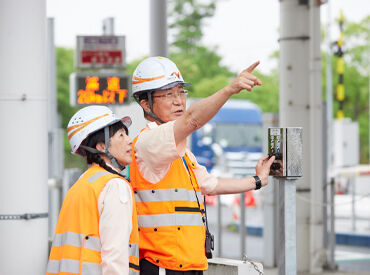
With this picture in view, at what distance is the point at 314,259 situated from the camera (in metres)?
9.59

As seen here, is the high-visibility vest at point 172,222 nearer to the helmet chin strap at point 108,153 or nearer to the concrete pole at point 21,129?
the helmet chin strap at point 108,153

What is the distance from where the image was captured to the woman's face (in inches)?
145

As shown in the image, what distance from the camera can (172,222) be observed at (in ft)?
12.0

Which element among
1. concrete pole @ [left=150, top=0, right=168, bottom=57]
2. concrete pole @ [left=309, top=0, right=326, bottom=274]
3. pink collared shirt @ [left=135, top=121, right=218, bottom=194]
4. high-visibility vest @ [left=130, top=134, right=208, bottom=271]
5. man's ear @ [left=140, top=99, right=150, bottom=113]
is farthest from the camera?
concrete pole @ [left=309, top=0, right=326, bottom=274]

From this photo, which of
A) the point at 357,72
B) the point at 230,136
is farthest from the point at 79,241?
the point at 357,72

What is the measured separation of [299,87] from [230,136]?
24.5 metres

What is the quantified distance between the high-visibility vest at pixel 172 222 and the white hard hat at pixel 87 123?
1.05 ft

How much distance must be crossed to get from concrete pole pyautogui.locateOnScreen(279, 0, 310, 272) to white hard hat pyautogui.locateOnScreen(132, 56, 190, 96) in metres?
5.72

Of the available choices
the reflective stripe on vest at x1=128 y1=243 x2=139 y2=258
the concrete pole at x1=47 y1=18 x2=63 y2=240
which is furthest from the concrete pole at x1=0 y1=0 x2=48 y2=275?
the concrete pole at x1=47 y1=18 x2=63 y2=240

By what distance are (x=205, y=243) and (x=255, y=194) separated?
53.6ft

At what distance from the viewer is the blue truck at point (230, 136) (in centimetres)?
3287

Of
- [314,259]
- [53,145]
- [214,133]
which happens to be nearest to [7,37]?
[314,259]

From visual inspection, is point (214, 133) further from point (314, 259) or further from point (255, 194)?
point (314, 259)

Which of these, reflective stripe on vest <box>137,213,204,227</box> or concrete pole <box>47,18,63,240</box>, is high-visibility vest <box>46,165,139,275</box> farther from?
concrete pole <box>47,18,63,240</box>
